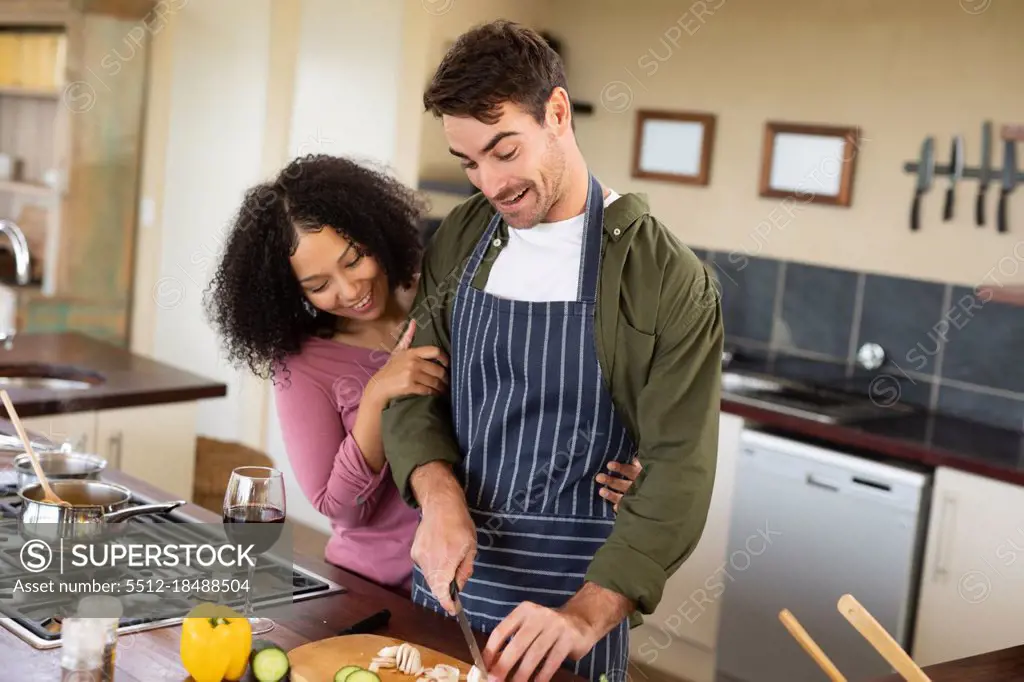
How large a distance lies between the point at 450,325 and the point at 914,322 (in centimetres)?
255

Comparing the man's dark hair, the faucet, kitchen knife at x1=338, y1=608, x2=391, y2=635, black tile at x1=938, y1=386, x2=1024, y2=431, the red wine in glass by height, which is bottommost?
kitchen knife at x1=338, y1=608, x2=391, y2=635

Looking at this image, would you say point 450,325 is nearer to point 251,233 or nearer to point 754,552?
point 251,233

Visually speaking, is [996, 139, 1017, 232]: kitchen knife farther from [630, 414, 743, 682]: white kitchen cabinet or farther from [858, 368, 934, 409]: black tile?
[630, 414, 743, 682]: white kitchen cabinet

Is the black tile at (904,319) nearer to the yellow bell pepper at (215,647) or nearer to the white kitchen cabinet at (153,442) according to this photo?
the white kitchen cabinet at (153,442)

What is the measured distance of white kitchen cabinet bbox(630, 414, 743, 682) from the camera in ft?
12.8

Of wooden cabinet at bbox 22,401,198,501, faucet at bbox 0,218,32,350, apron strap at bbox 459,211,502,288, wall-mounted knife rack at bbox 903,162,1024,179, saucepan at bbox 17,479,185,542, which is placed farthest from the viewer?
wall-mounted knife rack at bbox 903,162,1024,179

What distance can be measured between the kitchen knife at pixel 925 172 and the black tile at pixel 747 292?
2.19 ft

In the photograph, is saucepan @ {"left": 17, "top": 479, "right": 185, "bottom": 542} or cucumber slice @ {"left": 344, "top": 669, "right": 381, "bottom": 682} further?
saucepan @ {"left": 17, "top": 479, "right": 185, "bottom": 542}

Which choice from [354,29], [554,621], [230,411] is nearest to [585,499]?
[554,621]

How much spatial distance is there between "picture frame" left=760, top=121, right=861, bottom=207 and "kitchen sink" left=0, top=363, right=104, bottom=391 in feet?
7.73

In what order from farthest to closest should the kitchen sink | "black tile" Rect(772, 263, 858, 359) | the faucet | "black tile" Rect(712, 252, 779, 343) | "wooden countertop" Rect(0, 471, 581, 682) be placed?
"black tile" Rect(712, 252, 779, 343) → "black tile" Rect(772, 263, 858, 359) → the kitchen sink → the faucet → "wooden countertop" Rect(0, 471, 581, 682)

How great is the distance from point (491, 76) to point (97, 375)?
2311mm

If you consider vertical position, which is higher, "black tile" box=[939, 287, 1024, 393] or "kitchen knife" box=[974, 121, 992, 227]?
"kitchen knife" box=[974, 121, 992, 227]

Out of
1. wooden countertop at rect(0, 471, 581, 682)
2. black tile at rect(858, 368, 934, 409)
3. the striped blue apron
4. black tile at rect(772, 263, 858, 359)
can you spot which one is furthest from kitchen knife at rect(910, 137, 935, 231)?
wooden countertop at rect(0, 471, 581, 682)
